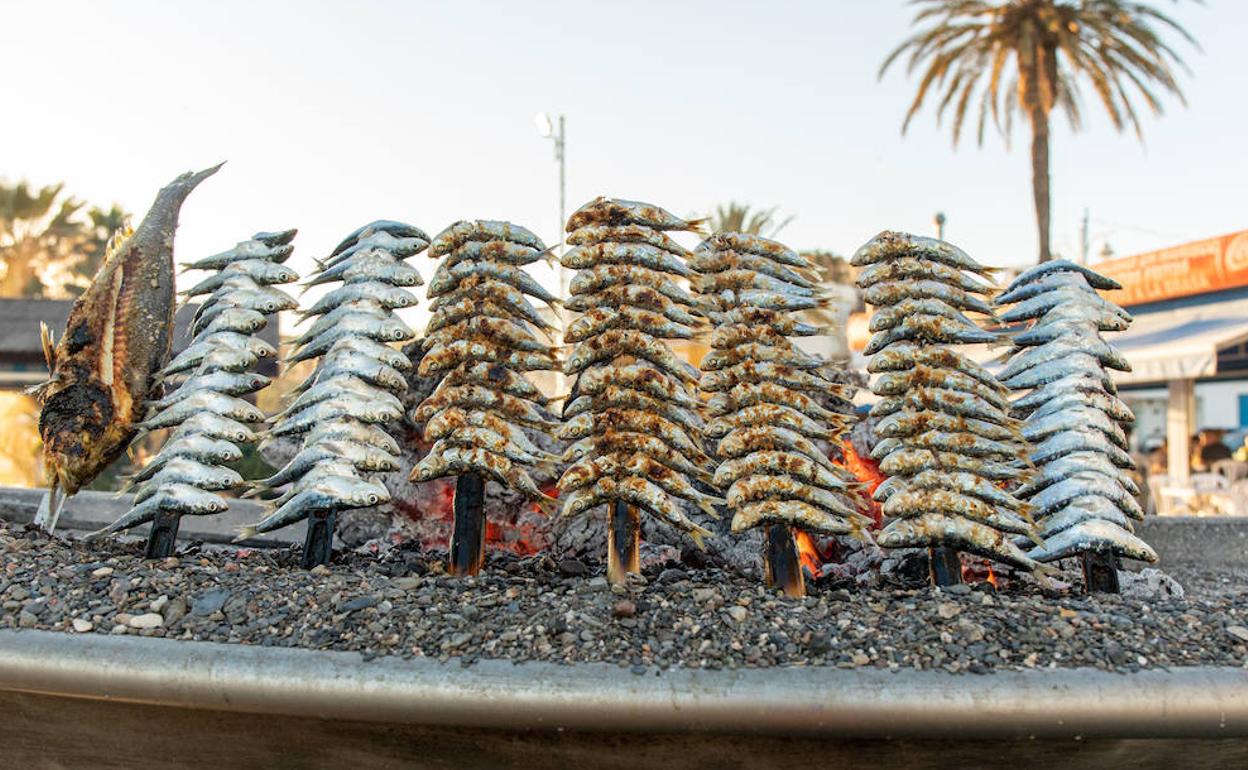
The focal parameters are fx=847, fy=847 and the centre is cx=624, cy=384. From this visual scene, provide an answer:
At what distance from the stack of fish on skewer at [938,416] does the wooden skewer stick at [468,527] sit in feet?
4.04

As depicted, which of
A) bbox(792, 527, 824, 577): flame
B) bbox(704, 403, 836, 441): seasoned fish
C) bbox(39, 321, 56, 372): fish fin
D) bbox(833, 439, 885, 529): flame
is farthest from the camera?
bbox(833, 439, 885, 529): flame

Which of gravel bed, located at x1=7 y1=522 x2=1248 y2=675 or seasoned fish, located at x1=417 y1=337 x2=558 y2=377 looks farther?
seasoned fish, located at x1=417 y1=337 x2=558 y2=377

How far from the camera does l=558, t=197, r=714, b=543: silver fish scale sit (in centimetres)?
251

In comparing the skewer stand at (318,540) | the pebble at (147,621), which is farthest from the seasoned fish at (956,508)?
the pebble at (147,621)

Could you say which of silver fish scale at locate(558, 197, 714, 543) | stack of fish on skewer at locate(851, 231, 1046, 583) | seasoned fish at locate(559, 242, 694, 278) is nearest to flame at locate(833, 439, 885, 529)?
stack of fish on skewer at locate(851, 231, 1046, 583)

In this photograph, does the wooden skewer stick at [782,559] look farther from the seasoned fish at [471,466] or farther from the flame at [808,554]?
the seasoned fish at [471,466]

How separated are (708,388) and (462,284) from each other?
34.1 inches

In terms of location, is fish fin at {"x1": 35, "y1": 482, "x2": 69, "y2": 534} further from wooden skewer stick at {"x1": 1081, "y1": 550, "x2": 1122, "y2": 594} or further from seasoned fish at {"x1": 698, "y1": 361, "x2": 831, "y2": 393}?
wooden skewer stick at {"x1": 1081, "y1": 550, "x2": 1122, "y2": 594}

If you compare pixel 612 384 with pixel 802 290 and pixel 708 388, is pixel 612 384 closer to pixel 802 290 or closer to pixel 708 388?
pixel 708 388

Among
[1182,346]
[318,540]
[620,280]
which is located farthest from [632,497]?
[1182,346]

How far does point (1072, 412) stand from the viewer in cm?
271

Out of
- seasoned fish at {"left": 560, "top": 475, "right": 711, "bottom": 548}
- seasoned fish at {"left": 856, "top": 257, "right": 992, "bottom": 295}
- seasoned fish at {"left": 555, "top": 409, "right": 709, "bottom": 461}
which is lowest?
seasoned fish at {"left": 560, "top": 475, "right": 711, "bottom": 548}

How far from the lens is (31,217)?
2862 cm

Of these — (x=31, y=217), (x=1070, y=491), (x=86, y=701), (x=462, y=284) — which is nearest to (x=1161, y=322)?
(x=1070, y=491)
